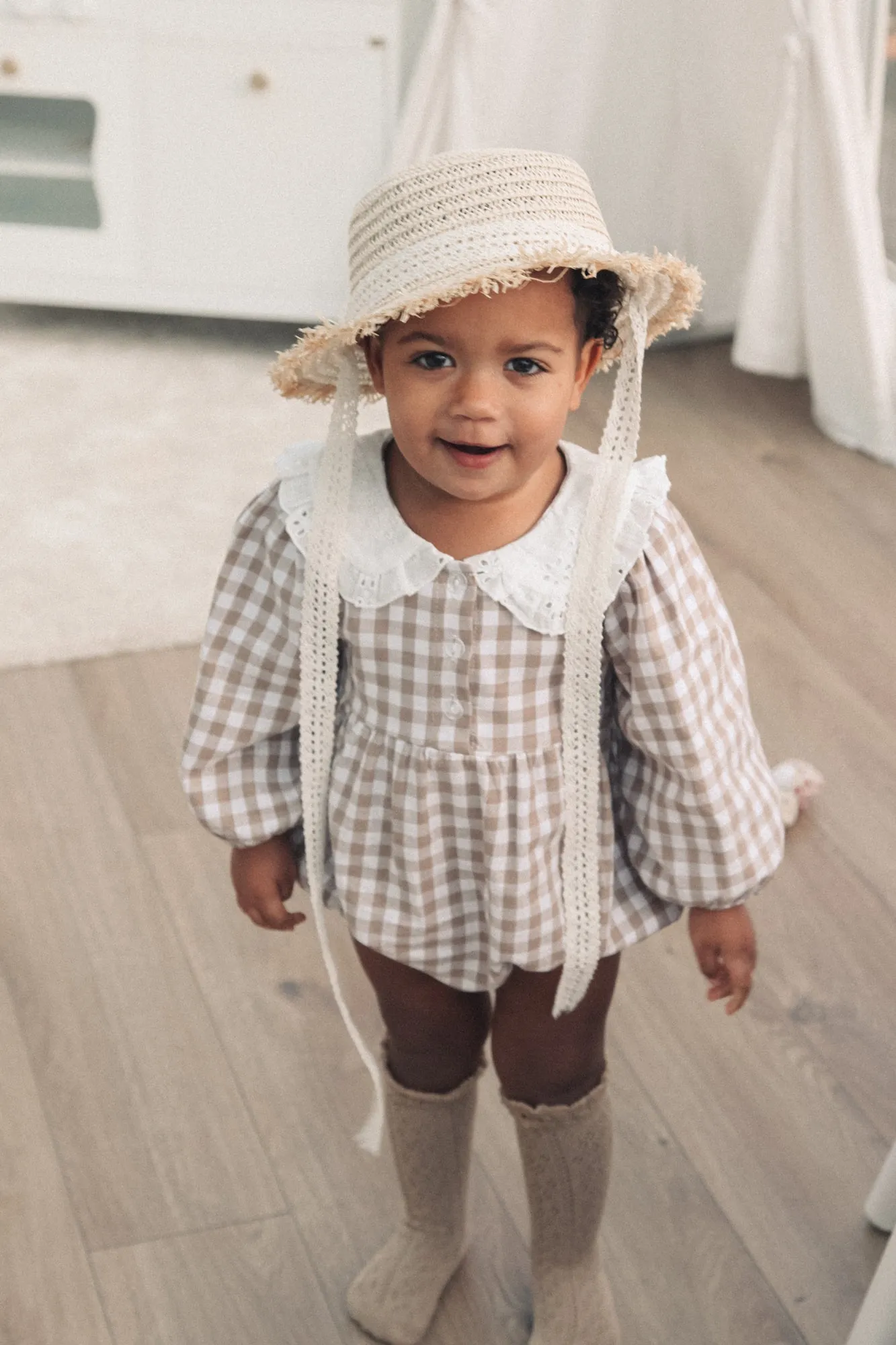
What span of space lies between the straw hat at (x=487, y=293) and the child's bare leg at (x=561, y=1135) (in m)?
0.04

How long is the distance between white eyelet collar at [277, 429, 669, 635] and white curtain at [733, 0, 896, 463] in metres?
1.68

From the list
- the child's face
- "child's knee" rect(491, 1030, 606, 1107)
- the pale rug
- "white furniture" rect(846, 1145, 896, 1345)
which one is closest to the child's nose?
the child's face

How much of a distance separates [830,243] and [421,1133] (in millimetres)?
1828

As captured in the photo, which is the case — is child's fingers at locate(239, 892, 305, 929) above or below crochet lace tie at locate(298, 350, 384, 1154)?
below

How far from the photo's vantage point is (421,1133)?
121 centimetres

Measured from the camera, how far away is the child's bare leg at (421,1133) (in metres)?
1.16

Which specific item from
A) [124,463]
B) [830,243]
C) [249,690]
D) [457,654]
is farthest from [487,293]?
[830,243]

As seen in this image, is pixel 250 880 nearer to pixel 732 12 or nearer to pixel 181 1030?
pixel 181 1030

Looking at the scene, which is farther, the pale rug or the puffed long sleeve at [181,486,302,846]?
the pale rug

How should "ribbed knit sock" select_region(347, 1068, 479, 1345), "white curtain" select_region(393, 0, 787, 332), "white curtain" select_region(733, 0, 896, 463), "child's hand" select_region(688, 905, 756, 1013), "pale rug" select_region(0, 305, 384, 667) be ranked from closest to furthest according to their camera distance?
1. "child's hand" select_region(688, 905, 756, 1013)
2. "ribbed knit sock" select_region(347, 1068, 479, 1345)
3. "pale rug" select_region(0, 305, 384, 667)
4. "white curtain" select_region(733, 0, 896, 463)
5. "white curtain" select_region(393, 0, 787, 332)

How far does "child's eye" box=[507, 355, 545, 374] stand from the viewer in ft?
3.09

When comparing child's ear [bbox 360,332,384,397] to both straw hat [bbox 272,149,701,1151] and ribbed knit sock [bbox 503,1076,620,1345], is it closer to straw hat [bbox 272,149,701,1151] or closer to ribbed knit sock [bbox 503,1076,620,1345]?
straw hat [bbox 272,149,701,1151]

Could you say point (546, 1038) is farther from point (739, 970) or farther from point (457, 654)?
point (457, 654)

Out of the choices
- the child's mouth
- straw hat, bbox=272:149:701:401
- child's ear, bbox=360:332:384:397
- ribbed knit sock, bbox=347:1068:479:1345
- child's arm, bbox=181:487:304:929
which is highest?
straw hat, bbox=272:149:701:401
